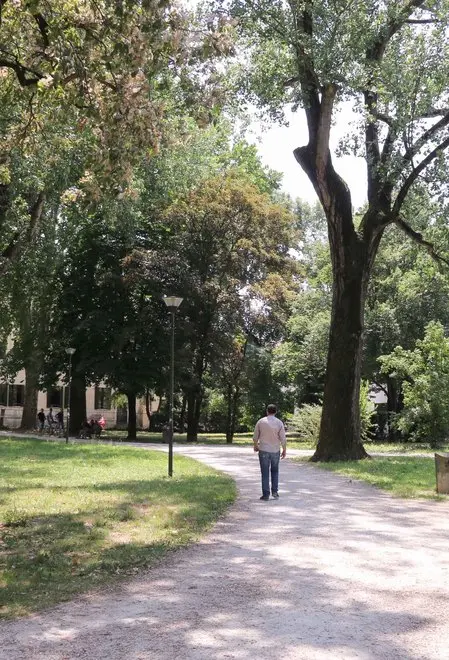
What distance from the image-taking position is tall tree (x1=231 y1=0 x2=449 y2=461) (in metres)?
17.5

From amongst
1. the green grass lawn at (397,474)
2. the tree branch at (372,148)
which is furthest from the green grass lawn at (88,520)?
the tree branch at (372,148)

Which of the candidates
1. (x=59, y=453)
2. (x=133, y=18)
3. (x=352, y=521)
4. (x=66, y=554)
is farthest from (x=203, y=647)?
(x=59, y=453)

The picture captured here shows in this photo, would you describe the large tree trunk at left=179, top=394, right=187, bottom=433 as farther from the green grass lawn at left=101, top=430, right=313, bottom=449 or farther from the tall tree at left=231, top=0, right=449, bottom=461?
the tall tree at left=231, top=0, right=449, bottom=461

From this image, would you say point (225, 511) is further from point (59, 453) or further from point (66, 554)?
point (59, 453)

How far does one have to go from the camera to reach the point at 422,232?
75.0 ft

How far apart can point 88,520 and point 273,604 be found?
4860mm

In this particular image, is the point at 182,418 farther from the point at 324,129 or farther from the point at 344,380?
the point at 324,129

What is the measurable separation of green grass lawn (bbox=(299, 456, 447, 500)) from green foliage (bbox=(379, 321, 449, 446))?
20.1 ft

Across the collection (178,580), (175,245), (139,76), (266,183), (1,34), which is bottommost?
(178,580)

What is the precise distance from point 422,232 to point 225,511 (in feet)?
47.7

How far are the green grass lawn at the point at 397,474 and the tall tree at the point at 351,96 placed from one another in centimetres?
145

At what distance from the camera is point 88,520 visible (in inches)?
395

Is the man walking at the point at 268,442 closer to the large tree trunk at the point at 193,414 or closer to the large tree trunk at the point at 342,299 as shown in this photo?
the large tree trunk at the point at 342,299

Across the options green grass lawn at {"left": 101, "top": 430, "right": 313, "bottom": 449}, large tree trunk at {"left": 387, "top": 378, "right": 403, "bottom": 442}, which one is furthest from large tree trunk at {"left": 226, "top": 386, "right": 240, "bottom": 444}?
large tree trunk at {"left": 387, "top": 378, "right": 403, "bottom": 442}
